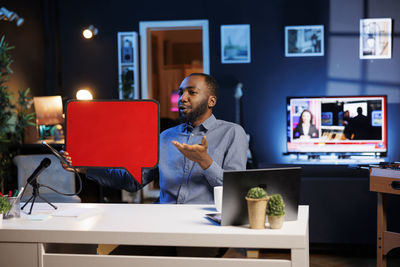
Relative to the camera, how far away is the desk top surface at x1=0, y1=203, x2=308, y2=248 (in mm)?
1476

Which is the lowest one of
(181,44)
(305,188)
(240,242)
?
(305,188)

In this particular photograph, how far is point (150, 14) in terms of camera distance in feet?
21.6

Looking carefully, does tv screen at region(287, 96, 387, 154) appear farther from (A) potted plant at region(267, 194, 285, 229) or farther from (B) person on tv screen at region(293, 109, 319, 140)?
(A) potted plant at region(267, 194, 285, 229)

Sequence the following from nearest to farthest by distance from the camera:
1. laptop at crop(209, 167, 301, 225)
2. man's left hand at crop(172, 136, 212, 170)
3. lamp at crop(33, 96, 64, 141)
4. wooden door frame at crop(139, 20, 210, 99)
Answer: laptop at crop(209, 167, 301, 225), man's left hand at crop(172, 136, 212, 170), lamp at crop(33, 96, 64, 141), wooden door frame at crop(139, 20, 210, 99)

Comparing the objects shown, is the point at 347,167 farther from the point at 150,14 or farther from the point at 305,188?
the point at 150,14

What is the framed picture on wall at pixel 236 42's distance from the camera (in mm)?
6418

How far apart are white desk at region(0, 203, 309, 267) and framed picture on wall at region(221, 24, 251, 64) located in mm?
4861

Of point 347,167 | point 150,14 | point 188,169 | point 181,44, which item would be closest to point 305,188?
point 347,167

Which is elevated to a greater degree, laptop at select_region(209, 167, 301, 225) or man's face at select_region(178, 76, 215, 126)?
man's face at select_region(178, 76, 215, 126)

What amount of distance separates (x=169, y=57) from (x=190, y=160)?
7774 millimetres

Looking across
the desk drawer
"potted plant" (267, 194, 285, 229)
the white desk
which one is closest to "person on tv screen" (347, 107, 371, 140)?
the desk drawer

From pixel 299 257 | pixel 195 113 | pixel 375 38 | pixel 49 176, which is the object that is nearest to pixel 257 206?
pixel 299 257

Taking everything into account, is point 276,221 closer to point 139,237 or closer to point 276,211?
point 276,211

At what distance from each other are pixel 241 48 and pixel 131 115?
484 cm
